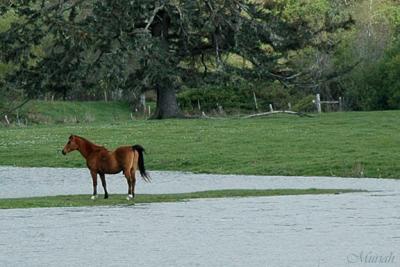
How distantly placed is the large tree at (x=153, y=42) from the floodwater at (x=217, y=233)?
29757 millimetres

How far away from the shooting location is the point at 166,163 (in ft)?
131

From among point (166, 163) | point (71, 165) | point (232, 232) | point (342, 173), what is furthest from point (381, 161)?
point (232, 232)

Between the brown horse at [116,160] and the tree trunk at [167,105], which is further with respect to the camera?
the tree trunk at [167,105]

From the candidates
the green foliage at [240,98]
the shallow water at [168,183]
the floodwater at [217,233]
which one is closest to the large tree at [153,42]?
the green foliage at [240,98]

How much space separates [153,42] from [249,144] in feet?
46.1

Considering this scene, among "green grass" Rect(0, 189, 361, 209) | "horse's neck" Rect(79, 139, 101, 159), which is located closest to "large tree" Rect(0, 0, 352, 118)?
"green grass" Rect(0, 189, 361, 209)

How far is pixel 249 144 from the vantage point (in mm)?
43781

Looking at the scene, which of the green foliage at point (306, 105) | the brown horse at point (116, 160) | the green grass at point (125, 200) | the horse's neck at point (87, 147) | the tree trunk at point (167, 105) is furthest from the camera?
the green foliage at point (306, 105)

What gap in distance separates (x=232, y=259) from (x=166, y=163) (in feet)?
81.8

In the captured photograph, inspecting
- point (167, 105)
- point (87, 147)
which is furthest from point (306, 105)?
point (87, 147)

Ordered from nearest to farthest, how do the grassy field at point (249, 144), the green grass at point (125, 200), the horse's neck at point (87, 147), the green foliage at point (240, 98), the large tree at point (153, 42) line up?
1. the green grass at point (125, 200)
2. the horse's neck at point (87, 147)
3. the grassy field at point (249, 144)
4. the large tree at point (153, 42)
5. the green foliage at point (240, 98)

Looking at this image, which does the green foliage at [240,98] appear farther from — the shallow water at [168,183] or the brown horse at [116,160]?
the brown horse at [116,160]

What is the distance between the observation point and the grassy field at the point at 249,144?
Answer: 120 ft

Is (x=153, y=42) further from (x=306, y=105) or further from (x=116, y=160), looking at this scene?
(x=116, y=160)
